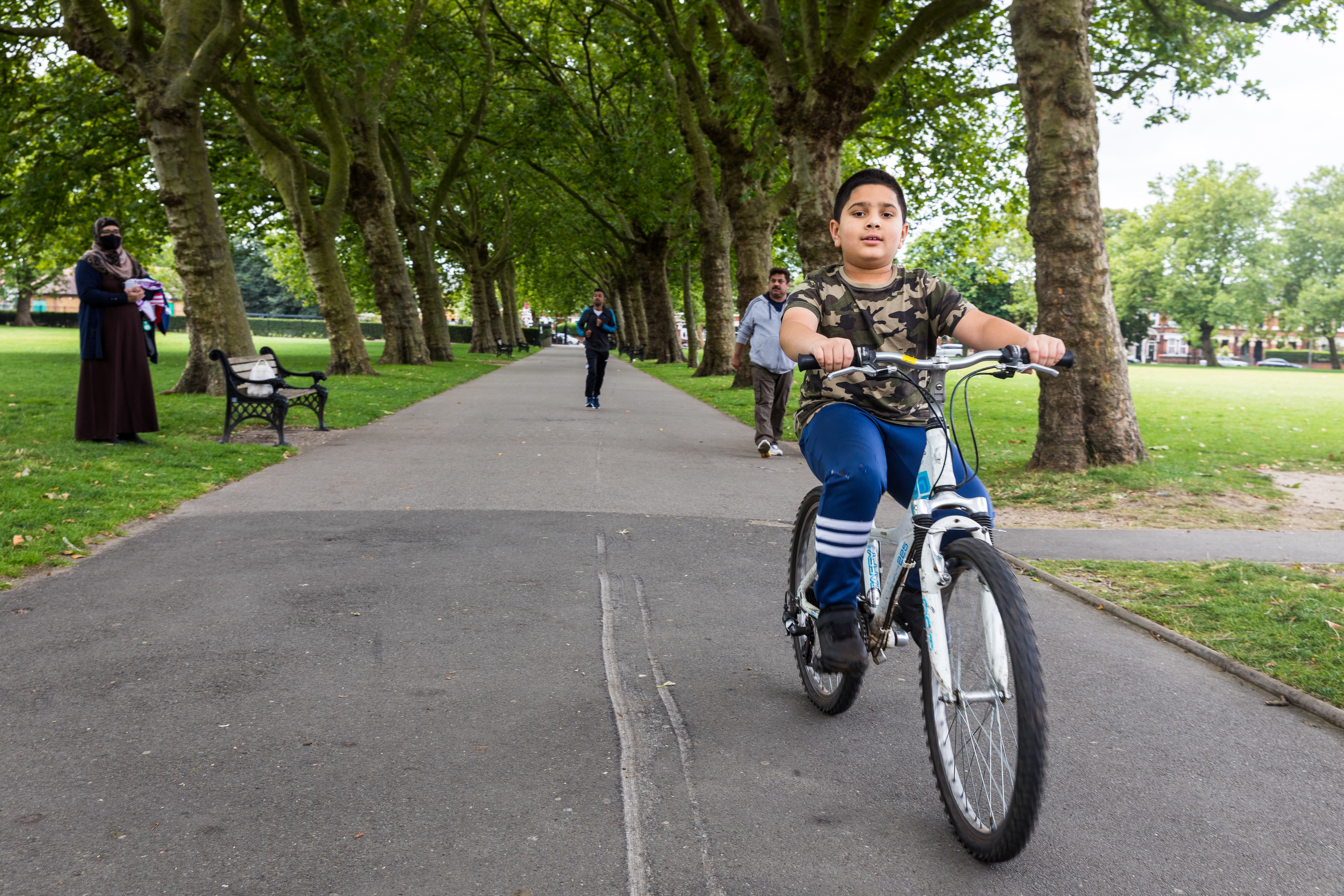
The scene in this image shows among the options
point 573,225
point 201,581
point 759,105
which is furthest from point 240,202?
point 201,581

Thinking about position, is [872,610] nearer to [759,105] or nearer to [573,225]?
[759,105]

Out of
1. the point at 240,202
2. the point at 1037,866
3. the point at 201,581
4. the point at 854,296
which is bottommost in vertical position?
the point at 1037,866

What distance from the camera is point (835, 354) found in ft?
9.63

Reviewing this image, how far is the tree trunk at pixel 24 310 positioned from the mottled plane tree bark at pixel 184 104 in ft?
205

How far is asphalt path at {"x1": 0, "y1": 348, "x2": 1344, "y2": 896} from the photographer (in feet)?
8.79

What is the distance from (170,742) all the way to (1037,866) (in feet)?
8.91

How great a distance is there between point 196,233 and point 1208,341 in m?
75.3

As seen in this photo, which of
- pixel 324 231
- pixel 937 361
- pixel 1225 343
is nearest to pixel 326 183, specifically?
pixel 324 231

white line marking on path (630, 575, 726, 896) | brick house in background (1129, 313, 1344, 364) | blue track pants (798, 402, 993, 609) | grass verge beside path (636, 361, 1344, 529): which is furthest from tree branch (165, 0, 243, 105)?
brick house in background (1129, 313, 1344, 364)

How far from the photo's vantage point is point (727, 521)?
25.0 ft

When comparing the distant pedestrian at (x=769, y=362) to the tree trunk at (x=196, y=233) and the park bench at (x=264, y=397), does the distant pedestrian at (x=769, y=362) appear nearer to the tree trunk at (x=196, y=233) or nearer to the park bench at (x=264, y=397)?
the park bench at (x=264, y=397)

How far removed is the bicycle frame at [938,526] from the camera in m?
2.91

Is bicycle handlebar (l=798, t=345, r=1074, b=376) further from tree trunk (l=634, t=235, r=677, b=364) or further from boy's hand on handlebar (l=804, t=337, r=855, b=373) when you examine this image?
tree trunk (l=634, t=235, r=677, b=364)

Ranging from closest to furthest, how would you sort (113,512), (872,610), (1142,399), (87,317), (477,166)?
(872,610)
(113,512)
(87,317)
(1142,399)
(477,166)
